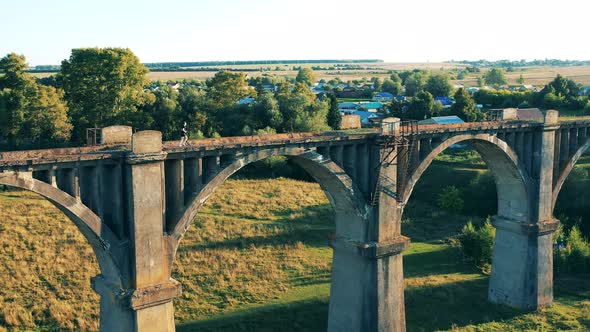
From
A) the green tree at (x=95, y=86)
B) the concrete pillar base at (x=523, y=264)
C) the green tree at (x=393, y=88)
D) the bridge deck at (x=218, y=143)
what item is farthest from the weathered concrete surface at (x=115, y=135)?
the green tree at (x=393, y=88)

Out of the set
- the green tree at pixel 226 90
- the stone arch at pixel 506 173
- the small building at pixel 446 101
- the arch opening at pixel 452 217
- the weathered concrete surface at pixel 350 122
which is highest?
the green tree at pixel 226 90

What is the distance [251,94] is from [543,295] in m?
62.4

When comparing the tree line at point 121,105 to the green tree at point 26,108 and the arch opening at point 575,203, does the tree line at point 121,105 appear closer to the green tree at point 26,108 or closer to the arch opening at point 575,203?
the green tree at point 26,108

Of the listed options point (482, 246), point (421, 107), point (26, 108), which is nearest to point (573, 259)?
point (482, 246)

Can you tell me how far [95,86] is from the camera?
70.4 meters

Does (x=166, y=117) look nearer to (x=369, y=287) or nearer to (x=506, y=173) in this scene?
(x=506, y=173)

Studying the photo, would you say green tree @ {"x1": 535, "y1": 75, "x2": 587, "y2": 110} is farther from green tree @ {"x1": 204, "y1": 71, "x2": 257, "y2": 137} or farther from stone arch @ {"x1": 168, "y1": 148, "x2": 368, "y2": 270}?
stone arch @ {"x1": 168, "y1": 148, "x2": 368, "y2": 270}

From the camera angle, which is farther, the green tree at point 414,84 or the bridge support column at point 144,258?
the green tree at point 414,84

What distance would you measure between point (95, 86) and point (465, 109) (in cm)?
5972

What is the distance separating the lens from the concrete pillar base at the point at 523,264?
39.8 metres

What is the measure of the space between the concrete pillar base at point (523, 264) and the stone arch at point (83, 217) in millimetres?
29275

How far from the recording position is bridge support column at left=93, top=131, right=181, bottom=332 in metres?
22.8

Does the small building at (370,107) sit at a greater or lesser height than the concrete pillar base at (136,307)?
greater

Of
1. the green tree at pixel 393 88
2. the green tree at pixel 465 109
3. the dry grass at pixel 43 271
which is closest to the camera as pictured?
the dry grass at pixel 43 271
